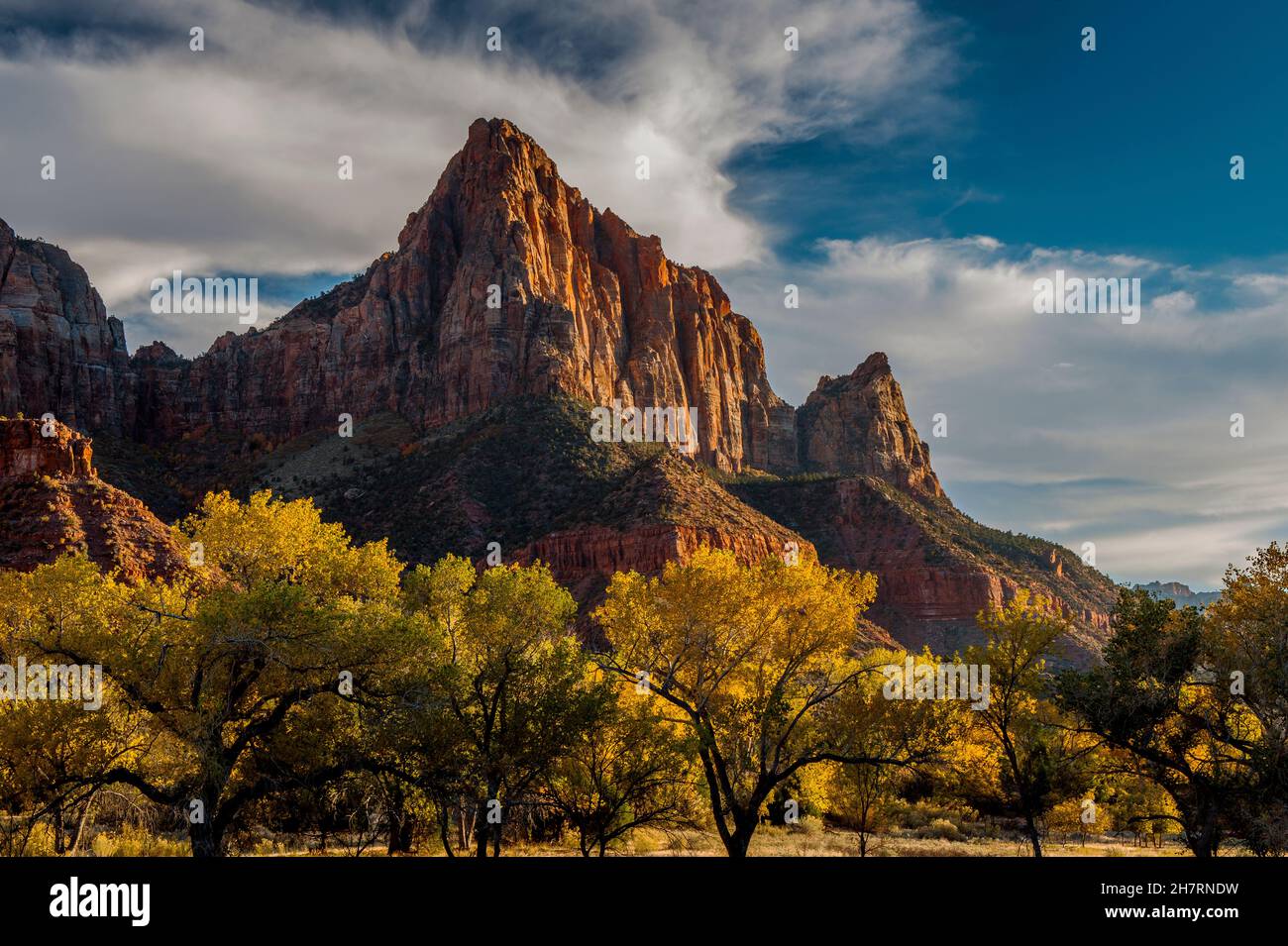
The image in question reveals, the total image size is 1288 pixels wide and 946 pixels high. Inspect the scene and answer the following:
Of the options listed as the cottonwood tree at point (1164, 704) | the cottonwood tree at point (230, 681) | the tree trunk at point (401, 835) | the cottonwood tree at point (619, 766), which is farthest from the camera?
the tree trunk at point (401, 835)

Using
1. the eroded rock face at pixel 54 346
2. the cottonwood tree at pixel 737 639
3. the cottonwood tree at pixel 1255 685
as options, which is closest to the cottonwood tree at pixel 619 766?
the cottonwood tree at pixel 737 639

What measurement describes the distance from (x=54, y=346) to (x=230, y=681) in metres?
153

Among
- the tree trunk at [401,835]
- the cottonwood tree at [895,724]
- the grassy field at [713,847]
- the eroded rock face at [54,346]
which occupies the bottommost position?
the grassy field at [713,847]

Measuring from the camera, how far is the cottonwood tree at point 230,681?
21.9m

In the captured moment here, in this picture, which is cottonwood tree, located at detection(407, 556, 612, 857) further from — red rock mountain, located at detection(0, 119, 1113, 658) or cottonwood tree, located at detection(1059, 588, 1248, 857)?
red rock mountain, located at detection(0, 119, 1113, 658)

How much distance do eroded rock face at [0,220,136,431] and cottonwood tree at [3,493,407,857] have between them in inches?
5363

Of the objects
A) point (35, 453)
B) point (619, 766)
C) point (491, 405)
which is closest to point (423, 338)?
point (491, 405)

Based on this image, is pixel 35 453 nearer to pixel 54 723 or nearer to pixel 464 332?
pixel 54 723

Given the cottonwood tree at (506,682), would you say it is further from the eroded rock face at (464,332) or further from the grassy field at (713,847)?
the eroded rock face at (464,332)

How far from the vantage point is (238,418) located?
16050cm

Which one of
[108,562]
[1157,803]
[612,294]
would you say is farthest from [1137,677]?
[612,294]

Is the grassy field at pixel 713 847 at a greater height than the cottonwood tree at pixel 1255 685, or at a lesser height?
lesser

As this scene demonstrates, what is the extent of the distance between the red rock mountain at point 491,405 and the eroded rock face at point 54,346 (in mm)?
355
